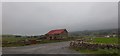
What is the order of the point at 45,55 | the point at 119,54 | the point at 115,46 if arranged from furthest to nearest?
the point at 115,46
the point at 45,55
the point at 119,54

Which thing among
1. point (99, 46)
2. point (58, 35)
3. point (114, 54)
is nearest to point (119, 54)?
point (114, 54)

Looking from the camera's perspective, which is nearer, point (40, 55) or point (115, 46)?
point (40, 55)

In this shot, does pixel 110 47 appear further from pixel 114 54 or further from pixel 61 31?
pixel 61 31

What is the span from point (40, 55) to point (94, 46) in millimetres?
6983

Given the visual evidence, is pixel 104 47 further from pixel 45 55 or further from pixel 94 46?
pixel 45 55

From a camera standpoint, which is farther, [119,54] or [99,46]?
[99,46]

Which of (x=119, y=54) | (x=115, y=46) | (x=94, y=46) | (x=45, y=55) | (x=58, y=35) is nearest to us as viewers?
(x=119, y=54)

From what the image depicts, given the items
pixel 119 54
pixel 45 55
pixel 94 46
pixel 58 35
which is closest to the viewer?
pixel 119 54

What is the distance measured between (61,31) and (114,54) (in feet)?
176

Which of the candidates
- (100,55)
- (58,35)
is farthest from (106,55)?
(58,35)

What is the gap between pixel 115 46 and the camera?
67.7ft

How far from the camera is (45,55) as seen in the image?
17.3m

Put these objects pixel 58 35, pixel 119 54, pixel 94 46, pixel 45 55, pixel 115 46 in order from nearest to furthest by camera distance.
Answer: pixel 119 54 < pixel 45 55 < pixel 115 46 < pixel 94 46 < pixel 58 35

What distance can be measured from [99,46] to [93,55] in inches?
228
